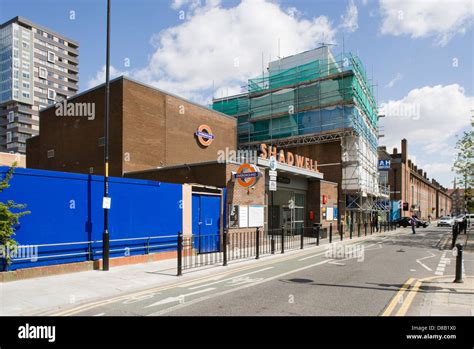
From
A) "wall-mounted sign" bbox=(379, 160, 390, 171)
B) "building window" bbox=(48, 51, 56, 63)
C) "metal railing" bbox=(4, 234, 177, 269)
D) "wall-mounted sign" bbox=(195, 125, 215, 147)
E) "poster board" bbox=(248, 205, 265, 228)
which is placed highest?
"building window" bbox=(48, 51, 56, 63)

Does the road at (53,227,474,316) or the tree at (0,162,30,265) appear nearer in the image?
the road at (53,227,474,316)

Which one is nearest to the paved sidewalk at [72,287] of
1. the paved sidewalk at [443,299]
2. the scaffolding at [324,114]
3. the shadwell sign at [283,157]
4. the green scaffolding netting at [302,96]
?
the paved sidewalk at [443,299]

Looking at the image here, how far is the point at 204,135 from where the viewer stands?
3081 cm

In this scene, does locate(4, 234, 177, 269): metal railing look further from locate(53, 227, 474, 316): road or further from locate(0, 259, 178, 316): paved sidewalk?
locate(53, 227, 474, 316): road

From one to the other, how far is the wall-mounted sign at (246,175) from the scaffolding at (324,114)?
20.9 meters

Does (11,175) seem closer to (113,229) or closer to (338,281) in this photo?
(113,229)

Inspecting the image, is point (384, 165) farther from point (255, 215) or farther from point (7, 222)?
point (7, 222)

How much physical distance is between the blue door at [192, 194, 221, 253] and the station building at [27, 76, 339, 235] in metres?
0.05

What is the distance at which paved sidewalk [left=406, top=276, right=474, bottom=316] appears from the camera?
22.7 ft

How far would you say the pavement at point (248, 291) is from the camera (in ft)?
23.5

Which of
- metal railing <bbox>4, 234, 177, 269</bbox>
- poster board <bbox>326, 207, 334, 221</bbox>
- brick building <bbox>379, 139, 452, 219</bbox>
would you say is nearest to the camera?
metal railing <bbox>4, 234, 177, 269</bbox>

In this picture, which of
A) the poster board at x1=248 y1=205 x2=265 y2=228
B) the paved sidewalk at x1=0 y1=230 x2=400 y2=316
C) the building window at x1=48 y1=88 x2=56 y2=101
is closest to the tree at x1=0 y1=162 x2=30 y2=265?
the paved sidewalk at x1=0 y1=230 x2=400 y2=316
